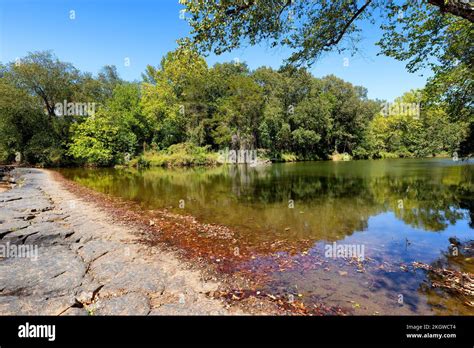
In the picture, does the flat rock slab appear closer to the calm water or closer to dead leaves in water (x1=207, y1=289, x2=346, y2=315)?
dead leaves in water (x1=207, y1=289, x2=346, y2=315)

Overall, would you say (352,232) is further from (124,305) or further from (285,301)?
(124,305)

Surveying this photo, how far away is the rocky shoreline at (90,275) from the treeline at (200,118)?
22.2 meters

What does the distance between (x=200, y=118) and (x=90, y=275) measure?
1800 inches

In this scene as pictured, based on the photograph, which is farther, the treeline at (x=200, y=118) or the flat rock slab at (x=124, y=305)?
the treeline at (x=200, y=118)

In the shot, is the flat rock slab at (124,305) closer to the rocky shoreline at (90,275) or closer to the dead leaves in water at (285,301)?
the rocky shoreline at (90,275)

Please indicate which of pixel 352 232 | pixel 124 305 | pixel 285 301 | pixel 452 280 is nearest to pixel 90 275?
pixel 124 305

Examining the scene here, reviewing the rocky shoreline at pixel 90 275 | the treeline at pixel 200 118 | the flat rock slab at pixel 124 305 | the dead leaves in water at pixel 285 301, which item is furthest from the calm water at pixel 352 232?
the treeline at pixel 200 118

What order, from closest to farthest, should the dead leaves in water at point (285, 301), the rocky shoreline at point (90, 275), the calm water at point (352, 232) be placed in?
1. the rocky shoreline at point (90, 275)
2. the dead leaves in water at point (285, 301)
3. the calm water at point (352, 232)

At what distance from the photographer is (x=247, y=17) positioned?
7.30 metres

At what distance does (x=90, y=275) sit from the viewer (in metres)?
5.26

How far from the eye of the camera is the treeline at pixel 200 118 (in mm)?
37656

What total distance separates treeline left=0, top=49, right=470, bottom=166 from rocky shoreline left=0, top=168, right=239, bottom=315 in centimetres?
2221
